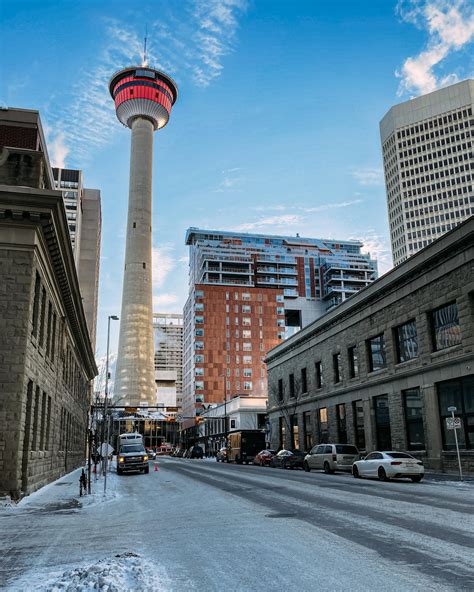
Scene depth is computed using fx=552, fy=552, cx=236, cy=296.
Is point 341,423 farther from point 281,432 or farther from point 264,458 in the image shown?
point 281,432

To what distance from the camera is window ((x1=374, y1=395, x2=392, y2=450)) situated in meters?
35.4

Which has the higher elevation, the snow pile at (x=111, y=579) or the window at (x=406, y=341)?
the window at (x=406, y=341)

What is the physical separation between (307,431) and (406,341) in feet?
64.8

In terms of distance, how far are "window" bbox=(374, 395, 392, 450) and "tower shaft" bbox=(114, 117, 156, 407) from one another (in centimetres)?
8486

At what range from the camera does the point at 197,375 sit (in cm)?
12794

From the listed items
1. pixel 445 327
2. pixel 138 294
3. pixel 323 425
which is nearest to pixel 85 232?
pixel 138 294

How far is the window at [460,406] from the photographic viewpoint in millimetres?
26766

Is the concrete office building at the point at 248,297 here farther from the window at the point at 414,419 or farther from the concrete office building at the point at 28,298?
the concrete office building at the point at 28,298

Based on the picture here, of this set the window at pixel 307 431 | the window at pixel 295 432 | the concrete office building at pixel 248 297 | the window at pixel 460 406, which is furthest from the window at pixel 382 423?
the concrete office building at pixel 248 297

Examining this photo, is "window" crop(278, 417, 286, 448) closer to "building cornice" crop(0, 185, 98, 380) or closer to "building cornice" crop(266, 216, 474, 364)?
"building cornice" crop(266, 216, 474, 364)

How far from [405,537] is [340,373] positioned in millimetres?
34847

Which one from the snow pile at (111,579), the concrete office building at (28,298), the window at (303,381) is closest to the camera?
the snow pile at (111,579)

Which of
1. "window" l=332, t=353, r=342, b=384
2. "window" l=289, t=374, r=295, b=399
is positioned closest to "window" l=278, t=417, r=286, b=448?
"window" l=289, t=374, r=295, b=399

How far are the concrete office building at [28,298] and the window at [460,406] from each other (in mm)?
19848
